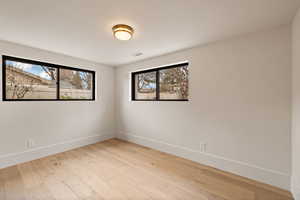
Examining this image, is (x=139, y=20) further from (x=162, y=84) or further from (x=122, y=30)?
(x=162, y=84)

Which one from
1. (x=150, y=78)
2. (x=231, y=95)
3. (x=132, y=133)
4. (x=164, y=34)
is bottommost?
(x=132, y=133)

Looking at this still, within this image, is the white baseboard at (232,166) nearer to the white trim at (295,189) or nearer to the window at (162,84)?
the white trim at (295,189)

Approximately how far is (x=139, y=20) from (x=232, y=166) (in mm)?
2597

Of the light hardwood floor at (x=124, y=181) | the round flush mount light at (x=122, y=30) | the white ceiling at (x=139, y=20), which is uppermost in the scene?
the white ceiling at (x=139, y=20)

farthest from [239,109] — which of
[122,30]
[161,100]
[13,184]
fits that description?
[13,184]

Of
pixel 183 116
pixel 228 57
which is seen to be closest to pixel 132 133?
pixel 183 116

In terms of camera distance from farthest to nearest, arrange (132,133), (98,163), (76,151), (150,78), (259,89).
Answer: (132,133), (150,78), (76,151), (98,163), (259,89)

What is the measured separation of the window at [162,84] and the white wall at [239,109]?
22 cm

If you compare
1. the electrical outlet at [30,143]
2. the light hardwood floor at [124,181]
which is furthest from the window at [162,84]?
the electrical outlet at [30,143]

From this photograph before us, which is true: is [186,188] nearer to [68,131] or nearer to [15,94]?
[68,131]

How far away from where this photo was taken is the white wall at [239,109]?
1.85m

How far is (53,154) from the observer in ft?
9.58

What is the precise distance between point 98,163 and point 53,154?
116 centimetres

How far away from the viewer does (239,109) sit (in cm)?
217
